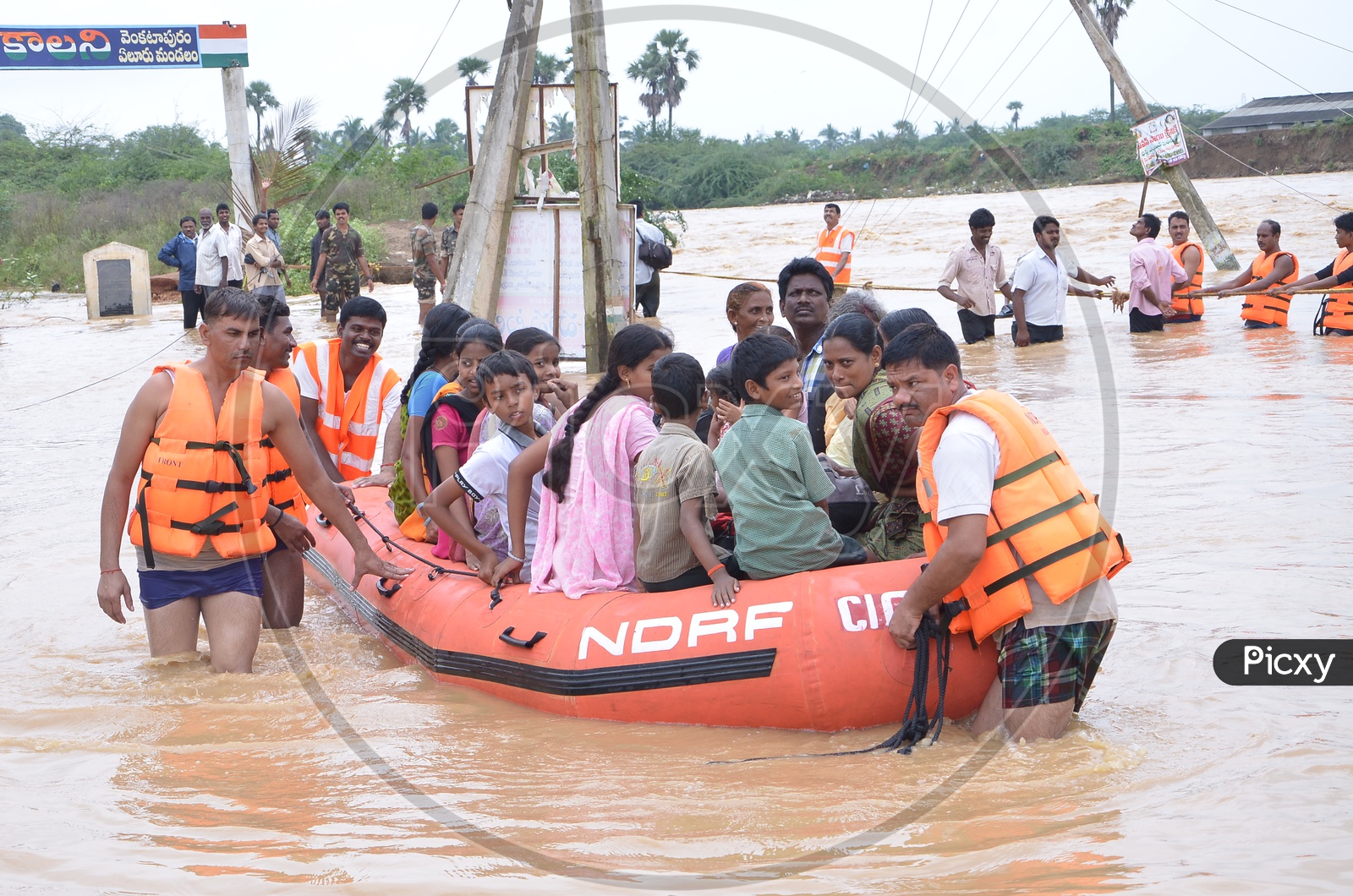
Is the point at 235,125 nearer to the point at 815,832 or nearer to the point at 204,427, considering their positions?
the point at 204,427

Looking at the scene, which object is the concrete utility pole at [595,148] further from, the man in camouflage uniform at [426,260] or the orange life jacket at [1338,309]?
the orange life jacket at [1338,309]

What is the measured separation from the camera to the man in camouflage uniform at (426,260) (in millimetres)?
14109

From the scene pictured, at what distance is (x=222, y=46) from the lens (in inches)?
671

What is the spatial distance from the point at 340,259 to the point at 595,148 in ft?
21.3

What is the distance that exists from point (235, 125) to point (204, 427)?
13.7 m

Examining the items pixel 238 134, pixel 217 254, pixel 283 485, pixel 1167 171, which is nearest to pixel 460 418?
pixel 283 485

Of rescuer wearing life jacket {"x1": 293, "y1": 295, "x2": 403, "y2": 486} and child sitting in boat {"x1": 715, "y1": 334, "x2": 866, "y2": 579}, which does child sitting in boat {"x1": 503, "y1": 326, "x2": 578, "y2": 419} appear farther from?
child sitting in boat {"x1": 715, "y1": 334, "x2": 866, "y2": 579}

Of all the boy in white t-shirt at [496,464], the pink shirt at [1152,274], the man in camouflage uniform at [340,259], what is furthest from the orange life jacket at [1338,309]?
the man in camouflage uniform at [340,259]

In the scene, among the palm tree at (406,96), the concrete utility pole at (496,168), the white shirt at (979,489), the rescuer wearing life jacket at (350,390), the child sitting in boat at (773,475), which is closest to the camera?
the white shirt at (979,489)

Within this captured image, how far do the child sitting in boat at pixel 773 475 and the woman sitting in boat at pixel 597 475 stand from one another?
1.18 feet

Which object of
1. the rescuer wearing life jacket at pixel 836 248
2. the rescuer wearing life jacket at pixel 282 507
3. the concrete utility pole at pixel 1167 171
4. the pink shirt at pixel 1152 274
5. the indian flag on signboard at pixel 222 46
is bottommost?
the rescuer wearing life jacket at pixel 282 507

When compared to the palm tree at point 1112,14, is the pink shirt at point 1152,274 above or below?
below

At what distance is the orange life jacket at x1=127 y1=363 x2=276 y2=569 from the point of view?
14.3ft

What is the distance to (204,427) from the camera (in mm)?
4402
